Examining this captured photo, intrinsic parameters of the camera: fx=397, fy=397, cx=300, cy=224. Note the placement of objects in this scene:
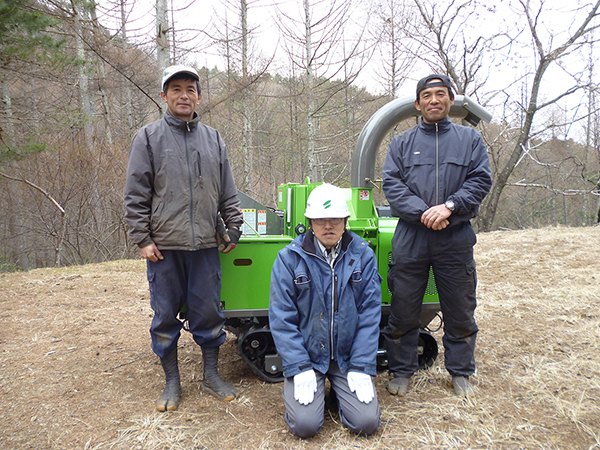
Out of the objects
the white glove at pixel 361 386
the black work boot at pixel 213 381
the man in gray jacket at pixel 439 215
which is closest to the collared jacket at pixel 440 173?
the man in gray jacket at pixel 439 215

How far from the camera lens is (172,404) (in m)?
2.65

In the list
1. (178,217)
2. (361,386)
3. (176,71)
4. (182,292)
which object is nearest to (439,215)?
(361,386)

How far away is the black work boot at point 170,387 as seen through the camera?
264cm

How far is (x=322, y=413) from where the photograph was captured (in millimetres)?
2342

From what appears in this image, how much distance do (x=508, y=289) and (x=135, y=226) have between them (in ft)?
17.1

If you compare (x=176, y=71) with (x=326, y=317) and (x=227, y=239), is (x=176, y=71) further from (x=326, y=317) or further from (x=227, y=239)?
(x=326, y=317)

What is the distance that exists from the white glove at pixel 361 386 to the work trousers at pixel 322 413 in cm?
3

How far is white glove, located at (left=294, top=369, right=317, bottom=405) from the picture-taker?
2301mm

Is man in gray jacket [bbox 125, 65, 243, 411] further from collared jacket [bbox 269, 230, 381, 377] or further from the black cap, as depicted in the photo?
the black cap

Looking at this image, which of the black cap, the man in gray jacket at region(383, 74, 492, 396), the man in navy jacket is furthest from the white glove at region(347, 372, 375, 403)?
the black cap

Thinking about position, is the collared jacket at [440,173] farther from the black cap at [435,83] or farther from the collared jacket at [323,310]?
the collared jacket at [323,310]

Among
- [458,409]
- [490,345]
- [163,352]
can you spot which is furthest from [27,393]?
[490,345]

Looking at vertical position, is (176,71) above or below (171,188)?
above

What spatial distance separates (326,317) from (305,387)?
0.42 m
